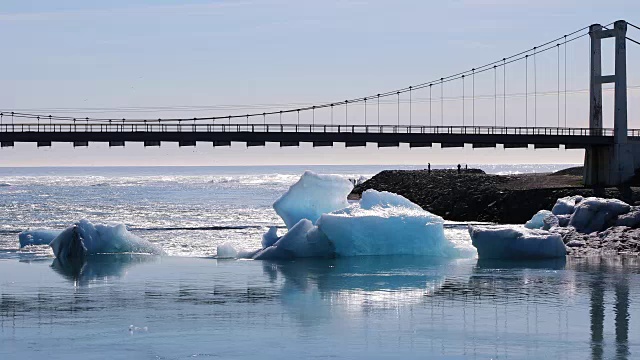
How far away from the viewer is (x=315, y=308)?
814 inches

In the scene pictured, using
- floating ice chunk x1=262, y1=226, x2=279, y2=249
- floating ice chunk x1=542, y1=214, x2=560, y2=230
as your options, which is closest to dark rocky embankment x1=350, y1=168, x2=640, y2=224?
floating ice chunk x1=542, y1=214, x2=560, y2=230

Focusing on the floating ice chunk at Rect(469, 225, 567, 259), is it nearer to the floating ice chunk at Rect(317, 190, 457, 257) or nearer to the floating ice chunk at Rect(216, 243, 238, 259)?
the floating ice chunk at Rect(317, 190, 457, 257)

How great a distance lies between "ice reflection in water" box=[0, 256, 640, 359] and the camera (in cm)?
1652

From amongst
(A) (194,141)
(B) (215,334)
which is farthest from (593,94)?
(B) (215,334)

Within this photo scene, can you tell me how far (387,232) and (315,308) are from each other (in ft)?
33.6

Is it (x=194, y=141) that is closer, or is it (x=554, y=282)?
(x=554, y=282)

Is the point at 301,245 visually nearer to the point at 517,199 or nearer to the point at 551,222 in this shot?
the point at 551,222

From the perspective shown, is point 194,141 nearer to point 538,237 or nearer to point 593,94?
point 593,94

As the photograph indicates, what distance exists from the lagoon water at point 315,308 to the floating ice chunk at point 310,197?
3364 millimetres

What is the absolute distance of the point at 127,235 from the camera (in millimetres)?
31828

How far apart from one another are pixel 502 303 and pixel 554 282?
375 centimetres

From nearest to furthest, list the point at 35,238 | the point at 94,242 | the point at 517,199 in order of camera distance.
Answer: the point at 94,242 < the point at 35,238 < the point at 517,199

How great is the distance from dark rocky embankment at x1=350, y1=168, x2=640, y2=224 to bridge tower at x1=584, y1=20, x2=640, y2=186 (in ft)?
4.85

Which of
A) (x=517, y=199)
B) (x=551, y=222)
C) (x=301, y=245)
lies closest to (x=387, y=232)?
(x=301, y=245)
